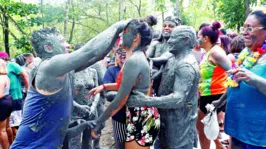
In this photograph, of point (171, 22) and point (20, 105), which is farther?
point (20, 105)

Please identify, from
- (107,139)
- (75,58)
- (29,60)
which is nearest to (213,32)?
(75,58)

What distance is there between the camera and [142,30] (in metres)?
2.30

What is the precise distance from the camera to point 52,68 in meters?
1.78

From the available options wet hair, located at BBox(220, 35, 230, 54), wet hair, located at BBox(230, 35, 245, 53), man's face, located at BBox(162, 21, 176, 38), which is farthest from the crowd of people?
wet hair, located at BBox(220, 35, 230, 54)

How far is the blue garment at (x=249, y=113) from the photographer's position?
2.29 meters

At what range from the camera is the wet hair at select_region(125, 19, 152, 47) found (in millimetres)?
2264

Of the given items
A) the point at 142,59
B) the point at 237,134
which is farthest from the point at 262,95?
the point at 142,59

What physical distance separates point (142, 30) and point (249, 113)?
1.21 meters

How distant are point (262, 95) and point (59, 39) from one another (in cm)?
178

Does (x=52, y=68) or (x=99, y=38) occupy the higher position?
(x=99, y=38)

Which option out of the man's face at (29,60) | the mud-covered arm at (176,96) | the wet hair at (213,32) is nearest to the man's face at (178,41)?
the mud-covered arm at (176,96)

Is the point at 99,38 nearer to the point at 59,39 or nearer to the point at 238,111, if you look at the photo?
the point at 59,39

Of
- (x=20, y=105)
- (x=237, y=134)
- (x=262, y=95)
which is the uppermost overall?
(x=262, y=95)

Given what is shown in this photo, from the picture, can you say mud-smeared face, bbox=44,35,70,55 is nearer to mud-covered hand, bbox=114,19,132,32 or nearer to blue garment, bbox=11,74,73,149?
blue garment, bbox=11,74,73,149
